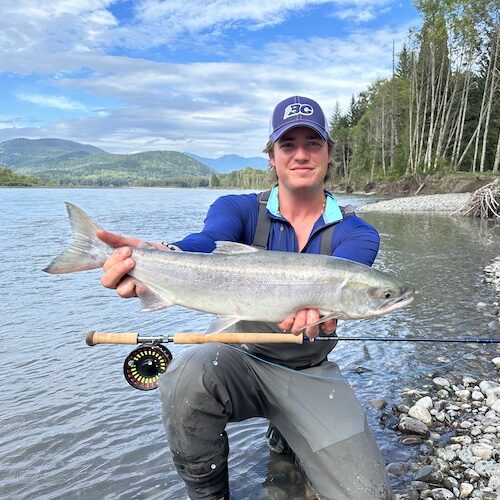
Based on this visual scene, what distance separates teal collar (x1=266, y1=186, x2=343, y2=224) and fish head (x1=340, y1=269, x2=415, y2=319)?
26.3 inches

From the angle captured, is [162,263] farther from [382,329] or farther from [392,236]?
[392,236]

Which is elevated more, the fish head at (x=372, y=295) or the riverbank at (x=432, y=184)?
the riverbank at (x=432, y=184)

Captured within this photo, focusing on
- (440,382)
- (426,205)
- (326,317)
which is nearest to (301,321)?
(326,317)

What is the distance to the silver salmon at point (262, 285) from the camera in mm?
3254

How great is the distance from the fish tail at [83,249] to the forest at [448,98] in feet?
134

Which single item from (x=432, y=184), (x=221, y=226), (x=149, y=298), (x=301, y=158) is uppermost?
(x=432, y=184)

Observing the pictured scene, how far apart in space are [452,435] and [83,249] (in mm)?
3623

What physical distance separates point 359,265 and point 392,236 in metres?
17.4

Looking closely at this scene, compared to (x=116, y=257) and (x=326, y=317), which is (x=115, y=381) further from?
(x=326, y=317)

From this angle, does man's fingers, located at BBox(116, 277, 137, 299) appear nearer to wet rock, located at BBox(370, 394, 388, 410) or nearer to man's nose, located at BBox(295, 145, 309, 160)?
man's nose, located at BBox(295, 145, 309, 160)

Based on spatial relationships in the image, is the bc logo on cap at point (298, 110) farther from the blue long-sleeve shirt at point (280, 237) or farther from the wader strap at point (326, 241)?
the wader strap at point (326, 241)

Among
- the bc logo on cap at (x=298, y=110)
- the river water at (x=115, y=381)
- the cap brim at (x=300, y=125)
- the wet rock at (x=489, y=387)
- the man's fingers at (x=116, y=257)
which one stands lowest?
the river water at (x=115, y=381)

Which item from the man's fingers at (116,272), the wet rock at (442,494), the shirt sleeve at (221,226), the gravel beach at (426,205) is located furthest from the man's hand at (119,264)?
the gravel beach at (426,205)

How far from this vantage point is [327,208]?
3.92 m
